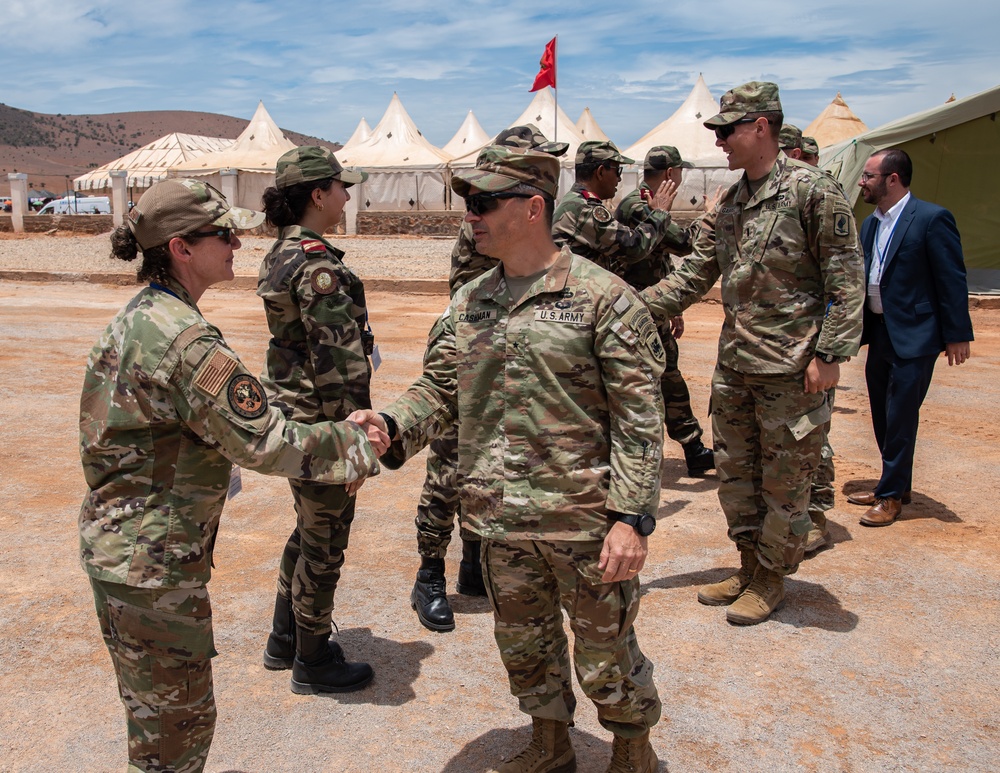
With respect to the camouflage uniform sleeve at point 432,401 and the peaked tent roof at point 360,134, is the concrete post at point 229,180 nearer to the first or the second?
the peaked tent roof at point 360,134

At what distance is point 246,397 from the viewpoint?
229 cm

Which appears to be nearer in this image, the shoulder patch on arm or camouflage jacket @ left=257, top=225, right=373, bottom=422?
the shoulder patch on arm

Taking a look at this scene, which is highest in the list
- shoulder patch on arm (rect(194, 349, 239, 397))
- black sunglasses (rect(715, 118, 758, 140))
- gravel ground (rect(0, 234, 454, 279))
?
black sunglasses (rect(715, 118, 758, 140))

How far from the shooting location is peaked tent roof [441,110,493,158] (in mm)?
42188

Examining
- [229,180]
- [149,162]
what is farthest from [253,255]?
[149,162]

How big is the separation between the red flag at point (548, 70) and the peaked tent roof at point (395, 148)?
900 cm

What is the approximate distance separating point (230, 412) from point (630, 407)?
1.11m

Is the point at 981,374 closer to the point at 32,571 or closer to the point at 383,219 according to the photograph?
the point at 32,571

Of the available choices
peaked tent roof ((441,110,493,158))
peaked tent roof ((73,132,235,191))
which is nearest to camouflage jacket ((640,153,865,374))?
peaked tent roof ((441,110,493,158))

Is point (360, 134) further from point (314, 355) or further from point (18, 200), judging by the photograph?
point (314, 355)

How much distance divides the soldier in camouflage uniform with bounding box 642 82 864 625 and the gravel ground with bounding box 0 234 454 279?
536 inches

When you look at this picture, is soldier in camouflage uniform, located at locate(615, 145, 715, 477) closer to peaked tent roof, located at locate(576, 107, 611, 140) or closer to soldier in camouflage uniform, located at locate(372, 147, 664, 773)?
soldier in camouflage uniform, located at locate(372, 147, 664, 773)

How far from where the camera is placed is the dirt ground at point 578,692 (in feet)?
10.5

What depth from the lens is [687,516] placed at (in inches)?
224
